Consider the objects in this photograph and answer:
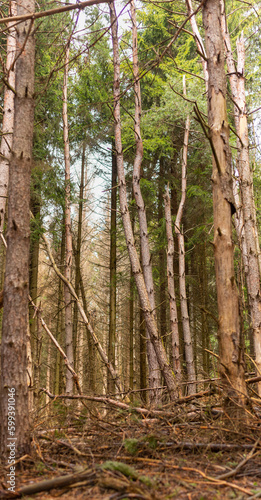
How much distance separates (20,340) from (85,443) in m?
1.06

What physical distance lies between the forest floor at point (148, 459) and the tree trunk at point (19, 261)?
358 mm

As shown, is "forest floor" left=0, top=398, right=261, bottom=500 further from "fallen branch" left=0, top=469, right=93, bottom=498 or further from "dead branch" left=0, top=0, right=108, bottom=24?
"dead branch" left=0, top=0, right=108, bottom=24

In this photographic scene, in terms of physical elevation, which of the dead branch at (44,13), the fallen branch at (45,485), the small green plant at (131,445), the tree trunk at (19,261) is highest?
the dead branch at (44,13)

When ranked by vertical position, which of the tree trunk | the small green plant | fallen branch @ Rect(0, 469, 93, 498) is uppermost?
the tree trunk

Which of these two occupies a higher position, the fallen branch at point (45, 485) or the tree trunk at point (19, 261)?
the tree trunk at point (19, 261)

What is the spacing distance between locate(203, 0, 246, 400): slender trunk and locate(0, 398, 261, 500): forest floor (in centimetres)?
44

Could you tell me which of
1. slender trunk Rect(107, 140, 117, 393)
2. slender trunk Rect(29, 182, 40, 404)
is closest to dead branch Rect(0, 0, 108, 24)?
slender trunk Rect(29, 182, 40, 404)

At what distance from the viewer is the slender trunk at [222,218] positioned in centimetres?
330

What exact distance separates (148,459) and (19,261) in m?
1.84

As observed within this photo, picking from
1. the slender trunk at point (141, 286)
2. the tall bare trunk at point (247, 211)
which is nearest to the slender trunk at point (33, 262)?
the slender trunk at point (141, 286)

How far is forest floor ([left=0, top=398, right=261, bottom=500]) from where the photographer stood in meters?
2.11

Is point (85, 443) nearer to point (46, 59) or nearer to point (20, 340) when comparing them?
point (20, 340)

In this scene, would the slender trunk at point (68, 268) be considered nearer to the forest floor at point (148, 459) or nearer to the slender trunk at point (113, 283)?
the slender trunk at point (113, 283)

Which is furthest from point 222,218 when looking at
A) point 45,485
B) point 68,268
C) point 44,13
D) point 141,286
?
point 68,268
